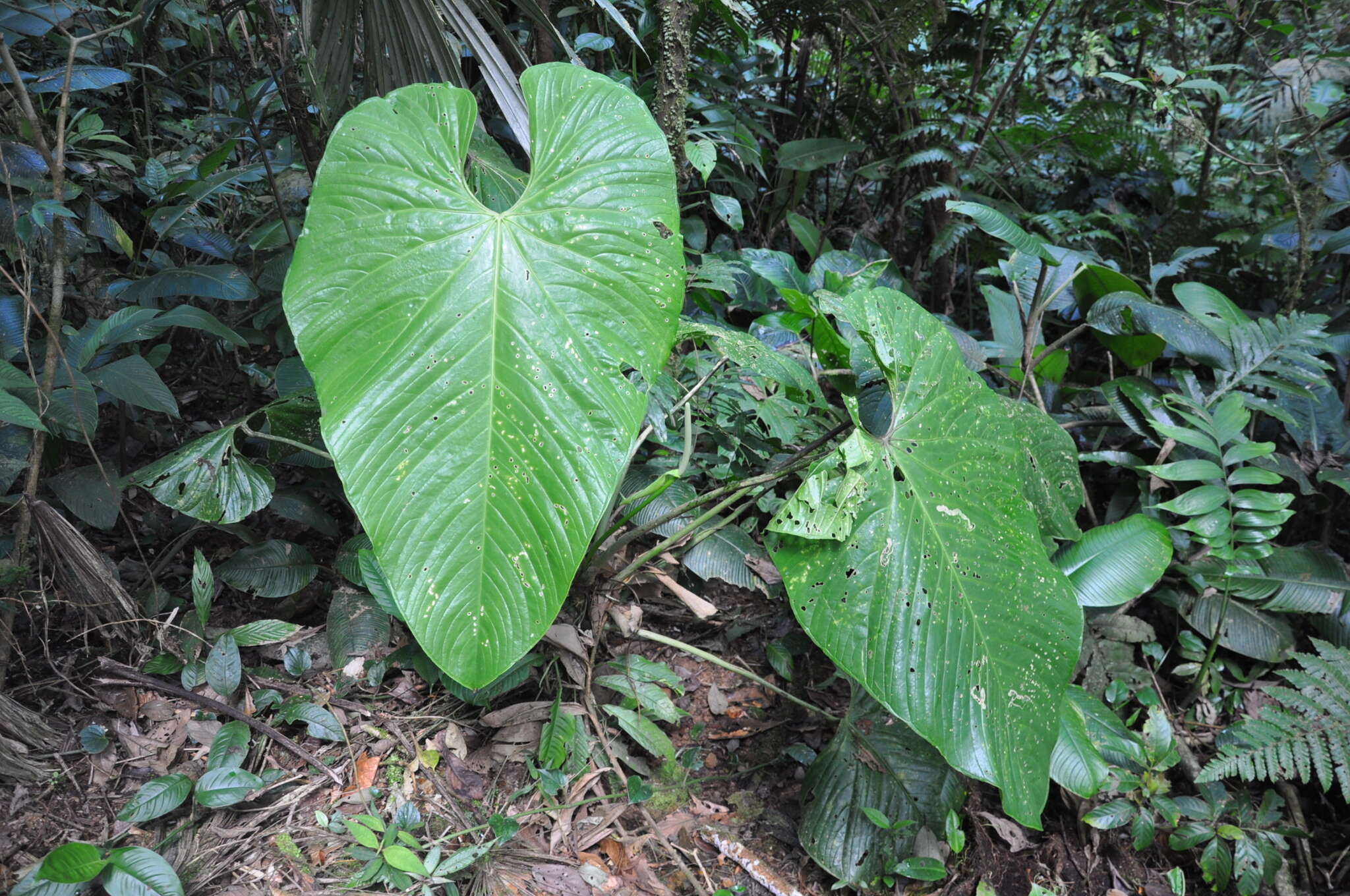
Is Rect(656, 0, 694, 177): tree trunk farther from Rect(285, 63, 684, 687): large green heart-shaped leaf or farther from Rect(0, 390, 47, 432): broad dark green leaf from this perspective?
Rect(0, 390, 47, 432): broad dark green leaf

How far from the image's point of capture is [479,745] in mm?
1513

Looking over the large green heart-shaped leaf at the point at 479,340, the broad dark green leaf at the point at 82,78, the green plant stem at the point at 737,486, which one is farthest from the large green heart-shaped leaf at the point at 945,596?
the broad dark green leaf at the point at 82,78

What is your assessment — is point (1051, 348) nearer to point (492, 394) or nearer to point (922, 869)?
point (922, 869)

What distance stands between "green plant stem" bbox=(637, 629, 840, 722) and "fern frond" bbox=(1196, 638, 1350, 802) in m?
0.78

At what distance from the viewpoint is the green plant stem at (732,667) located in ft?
5.27

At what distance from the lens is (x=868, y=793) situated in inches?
58.6

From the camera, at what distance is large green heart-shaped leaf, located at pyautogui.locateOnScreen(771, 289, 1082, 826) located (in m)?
1.20

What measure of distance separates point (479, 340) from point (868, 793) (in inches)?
43.6

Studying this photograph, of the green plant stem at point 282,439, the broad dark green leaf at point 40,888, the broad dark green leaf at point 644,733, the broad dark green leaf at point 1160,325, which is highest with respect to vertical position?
the broad dark green leaf at point 1160,325

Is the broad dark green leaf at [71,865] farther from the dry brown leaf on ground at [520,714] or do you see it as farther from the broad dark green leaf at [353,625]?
the dry brown leaf on ground at [520,714]

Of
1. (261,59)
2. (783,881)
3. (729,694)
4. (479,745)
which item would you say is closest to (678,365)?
(729,694)

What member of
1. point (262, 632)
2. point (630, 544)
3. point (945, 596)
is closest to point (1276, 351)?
point (945, 596)

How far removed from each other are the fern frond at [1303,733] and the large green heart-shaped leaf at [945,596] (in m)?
0.70

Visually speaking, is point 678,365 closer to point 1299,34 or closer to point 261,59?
point 261,59
